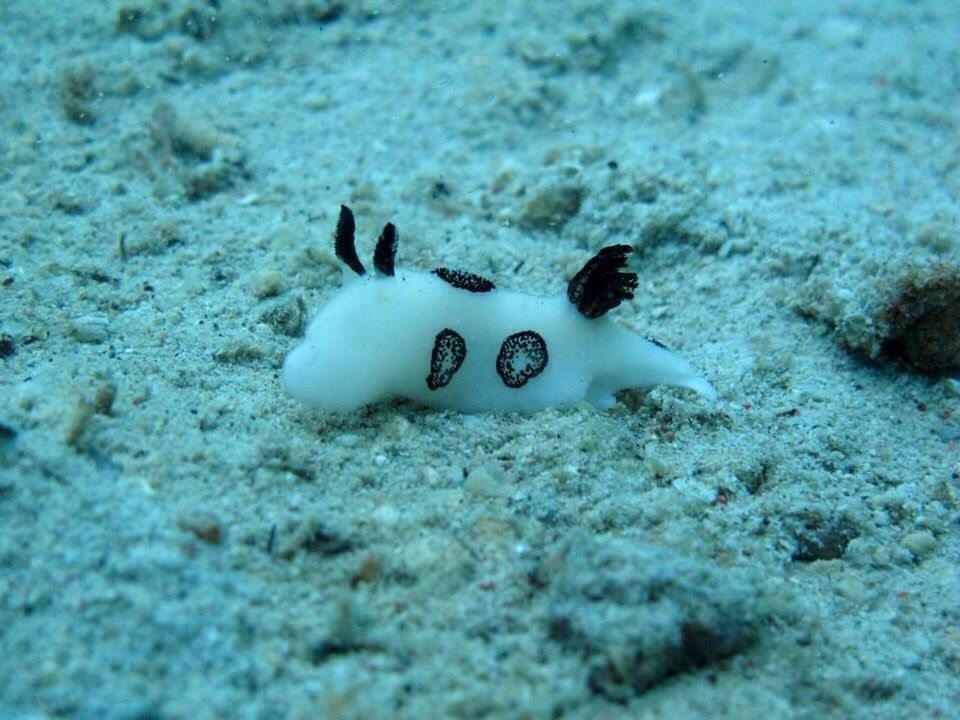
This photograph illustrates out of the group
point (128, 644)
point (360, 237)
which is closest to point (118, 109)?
point (360, 237)

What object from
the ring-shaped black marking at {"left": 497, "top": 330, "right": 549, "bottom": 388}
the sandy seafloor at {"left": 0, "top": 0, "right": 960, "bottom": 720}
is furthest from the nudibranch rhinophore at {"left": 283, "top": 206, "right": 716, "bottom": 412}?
the sandy seafloor at {"left": 0, "top": 0, "right": 960, "bottom": 720}

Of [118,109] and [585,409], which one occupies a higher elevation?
[118,109]

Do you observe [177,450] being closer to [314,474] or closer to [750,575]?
[314,474]

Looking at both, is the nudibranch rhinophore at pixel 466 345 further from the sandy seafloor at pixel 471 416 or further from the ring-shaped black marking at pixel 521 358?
the sandy seafloor at pixel 471 416

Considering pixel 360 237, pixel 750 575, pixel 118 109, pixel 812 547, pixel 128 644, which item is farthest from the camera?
pixel 118 109

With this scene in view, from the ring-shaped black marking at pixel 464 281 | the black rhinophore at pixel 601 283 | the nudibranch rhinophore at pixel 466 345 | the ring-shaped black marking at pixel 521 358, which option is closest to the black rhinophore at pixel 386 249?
the nudibranch rhinophore at pixel 466 345

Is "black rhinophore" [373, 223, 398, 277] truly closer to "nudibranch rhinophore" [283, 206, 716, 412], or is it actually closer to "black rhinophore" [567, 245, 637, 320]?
"nudibranch rhinophore" [283, 206, 716, 412]

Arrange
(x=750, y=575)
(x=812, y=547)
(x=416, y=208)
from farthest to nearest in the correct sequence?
(x=416, y=208), (x=812, y=547), (x=750, y=575)
